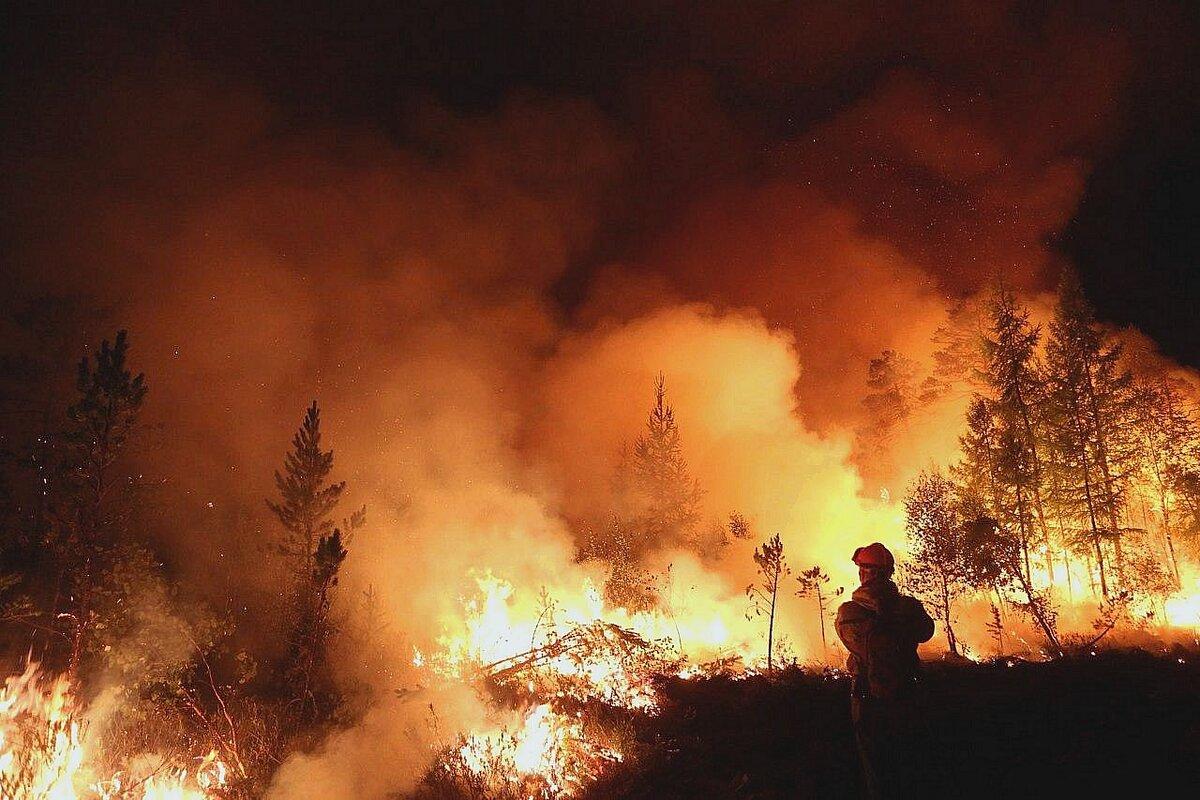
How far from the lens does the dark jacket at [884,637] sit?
4.91 metres

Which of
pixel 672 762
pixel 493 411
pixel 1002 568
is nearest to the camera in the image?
pixel 672 762

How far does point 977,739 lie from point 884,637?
8.82 feet

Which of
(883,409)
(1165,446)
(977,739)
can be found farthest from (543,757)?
(883,409)

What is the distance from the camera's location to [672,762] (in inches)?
290

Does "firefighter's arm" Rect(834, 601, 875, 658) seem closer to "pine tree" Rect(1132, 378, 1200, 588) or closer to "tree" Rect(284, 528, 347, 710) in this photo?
"tree" Rect(284, 528, 347, 710)

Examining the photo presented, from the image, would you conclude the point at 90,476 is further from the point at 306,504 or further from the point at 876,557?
the point at 876,557

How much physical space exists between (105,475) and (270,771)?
31.0ft

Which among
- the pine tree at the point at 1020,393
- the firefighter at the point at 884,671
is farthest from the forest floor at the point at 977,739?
the pine tree at the point at 1020,393

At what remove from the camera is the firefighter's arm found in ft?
16.3

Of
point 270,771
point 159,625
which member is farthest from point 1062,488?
point 159,625

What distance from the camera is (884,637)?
4.93 metres

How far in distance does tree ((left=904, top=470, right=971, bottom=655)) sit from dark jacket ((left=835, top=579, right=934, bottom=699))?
12.1 metres

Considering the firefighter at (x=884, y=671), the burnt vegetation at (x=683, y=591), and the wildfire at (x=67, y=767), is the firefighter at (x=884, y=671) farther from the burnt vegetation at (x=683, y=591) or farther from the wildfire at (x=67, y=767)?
the wildfire at (x=67, y=767)

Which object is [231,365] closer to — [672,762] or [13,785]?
[13,785]
